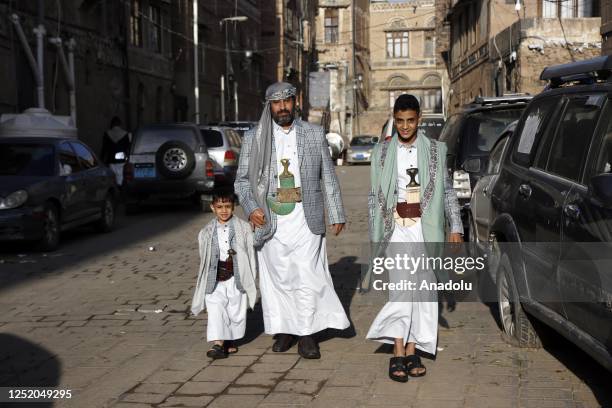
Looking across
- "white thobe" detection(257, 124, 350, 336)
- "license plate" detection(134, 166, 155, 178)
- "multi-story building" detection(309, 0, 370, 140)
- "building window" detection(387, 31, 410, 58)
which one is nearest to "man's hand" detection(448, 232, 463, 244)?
"white thobe" detection(257, 124, 350, 336)

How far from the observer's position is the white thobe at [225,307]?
594 centimetres

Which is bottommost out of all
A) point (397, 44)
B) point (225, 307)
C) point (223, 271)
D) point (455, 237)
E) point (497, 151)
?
point (225, 307)

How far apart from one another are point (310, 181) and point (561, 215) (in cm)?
181

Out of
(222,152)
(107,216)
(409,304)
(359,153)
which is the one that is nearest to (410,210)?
(409,304)

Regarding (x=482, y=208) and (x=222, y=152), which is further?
(x=222, y=152)

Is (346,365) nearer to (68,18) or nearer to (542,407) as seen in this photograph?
→ (542,407)

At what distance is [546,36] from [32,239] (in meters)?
20.4

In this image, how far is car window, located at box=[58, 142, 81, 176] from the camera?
12.8 metres

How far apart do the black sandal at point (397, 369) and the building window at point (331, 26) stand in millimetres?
65663

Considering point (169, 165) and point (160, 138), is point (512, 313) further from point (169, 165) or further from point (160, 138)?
point (160, 138)

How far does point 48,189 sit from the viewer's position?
12.0m

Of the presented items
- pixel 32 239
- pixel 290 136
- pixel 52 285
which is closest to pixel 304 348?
pixel 290 136

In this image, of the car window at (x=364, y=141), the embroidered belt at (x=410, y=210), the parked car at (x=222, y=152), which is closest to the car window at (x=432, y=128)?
the parked car at (x=222, y=152)

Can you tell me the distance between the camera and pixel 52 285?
9.36m
